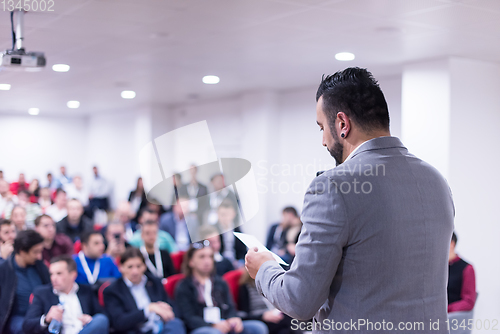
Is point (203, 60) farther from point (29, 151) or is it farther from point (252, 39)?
point (29, 151)

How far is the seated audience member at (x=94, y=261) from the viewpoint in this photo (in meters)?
4.35

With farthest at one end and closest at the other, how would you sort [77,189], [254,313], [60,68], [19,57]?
[77,189], [60,68], [254,313], [19,57]

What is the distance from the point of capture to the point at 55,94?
27.2 feet

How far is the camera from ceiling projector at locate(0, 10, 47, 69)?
3701mm

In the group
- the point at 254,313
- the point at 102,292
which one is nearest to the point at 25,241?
the point at 102,292

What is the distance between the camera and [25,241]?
12.4 feet

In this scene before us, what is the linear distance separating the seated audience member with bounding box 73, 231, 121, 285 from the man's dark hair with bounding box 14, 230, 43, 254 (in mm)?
591

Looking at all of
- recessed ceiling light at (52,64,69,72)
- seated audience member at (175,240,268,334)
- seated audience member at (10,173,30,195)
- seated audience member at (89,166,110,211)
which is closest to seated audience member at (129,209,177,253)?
seated audience member at (175,240,268,334)

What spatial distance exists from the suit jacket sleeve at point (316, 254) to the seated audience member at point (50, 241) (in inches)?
164

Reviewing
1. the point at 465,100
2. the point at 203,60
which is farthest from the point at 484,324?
the point at 203,60

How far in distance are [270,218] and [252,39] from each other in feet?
13.1

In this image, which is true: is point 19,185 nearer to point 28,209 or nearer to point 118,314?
point 28,209

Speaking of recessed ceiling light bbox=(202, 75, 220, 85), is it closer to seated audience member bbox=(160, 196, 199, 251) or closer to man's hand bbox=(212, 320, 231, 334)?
seated audience member bbox=(160, 196, 199, 251)

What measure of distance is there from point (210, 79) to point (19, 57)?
10.5 feet
